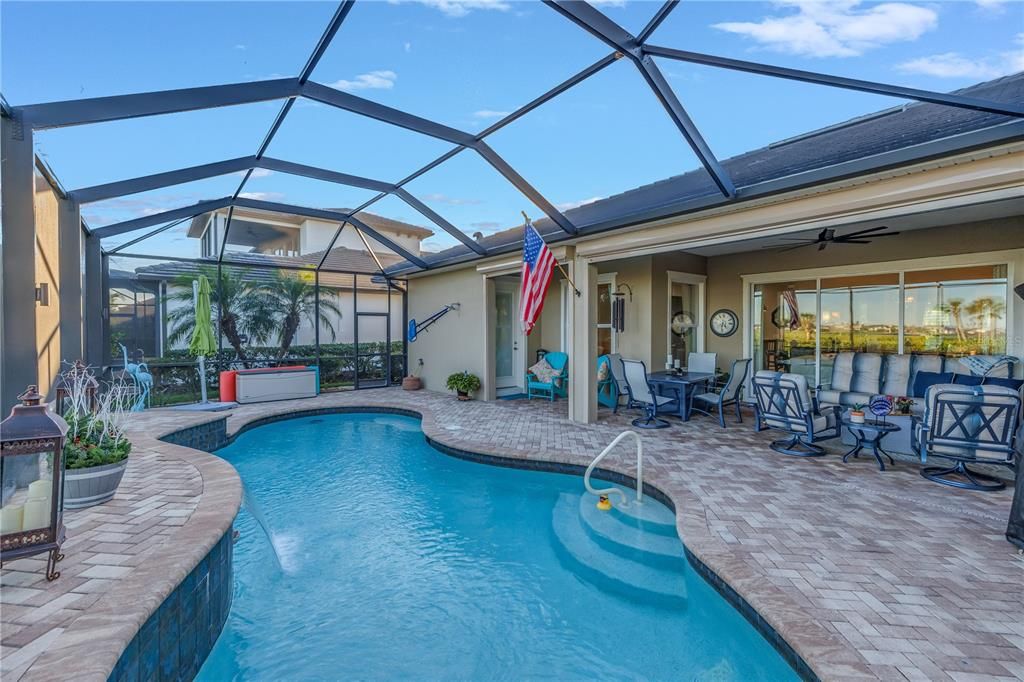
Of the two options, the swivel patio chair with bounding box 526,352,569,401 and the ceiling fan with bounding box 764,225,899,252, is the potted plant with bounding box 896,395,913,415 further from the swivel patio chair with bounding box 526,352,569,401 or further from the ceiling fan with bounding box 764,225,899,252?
the swivel patio chair with bounding box 526,352,569,401

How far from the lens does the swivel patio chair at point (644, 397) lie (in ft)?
24.7

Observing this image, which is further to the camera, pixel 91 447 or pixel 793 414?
pixel 793 414

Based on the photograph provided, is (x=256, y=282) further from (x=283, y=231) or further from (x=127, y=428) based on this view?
(x=127, y=428)

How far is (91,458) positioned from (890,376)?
9.74m

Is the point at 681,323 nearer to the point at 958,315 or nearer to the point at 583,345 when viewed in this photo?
the point at 583,345

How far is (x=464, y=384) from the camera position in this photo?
33.7ft

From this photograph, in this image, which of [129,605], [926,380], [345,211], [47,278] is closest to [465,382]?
[345,211]

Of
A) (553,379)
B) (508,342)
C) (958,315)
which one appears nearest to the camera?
(958,315)

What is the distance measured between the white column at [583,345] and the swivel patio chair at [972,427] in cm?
410

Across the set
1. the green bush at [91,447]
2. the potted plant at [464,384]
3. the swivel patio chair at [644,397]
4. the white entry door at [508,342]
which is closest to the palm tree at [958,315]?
the swivel patio chair at [644,397]

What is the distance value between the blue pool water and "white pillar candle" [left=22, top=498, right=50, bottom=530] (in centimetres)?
126

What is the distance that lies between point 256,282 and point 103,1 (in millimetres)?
8347

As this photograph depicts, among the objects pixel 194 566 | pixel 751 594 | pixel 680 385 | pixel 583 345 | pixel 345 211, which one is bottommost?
pixel 751 594

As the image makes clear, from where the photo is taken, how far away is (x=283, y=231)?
10.1 meters
